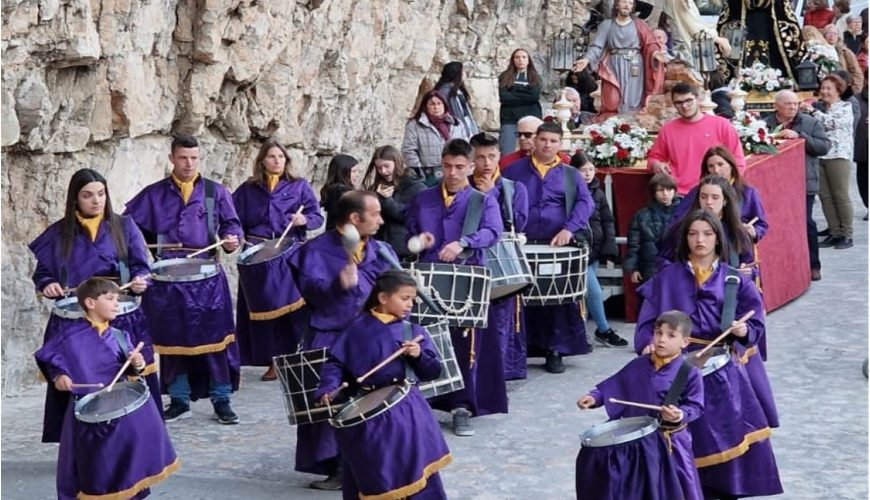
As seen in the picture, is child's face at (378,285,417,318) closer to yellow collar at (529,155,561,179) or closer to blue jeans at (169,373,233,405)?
blue jeans at (169,373,233,405)

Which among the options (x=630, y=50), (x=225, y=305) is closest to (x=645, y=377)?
(x=225, y=305)

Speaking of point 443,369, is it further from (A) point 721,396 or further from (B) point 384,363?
(A) point 721,396

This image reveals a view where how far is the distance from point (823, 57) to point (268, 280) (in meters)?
11.3

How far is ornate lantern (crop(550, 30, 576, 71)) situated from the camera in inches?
774

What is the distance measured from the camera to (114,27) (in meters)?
13.0

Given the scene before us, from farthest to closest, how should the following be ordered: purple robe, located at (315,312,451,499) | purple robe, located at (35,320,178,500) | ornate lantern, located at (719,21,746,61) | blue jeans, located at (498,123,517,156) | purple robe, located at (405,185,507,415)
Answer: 1. ornate lantern, located at (719,21,746,61)
2. blue jeans, located at (498,123,517,156)
3. purple robe, located at (405,185,507,415)
4. purple robe, located at (35,320,178,500)
5. purple robe, located at (315,312,451,499)

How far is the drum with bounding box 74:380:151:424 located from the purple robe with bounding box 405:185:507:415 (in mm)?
2745

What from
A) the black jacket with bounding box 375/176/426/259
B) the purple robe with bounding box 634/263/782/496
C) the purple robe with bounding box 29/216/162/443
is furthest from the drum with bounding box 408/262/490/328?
the black jacket with bounding box 375/176/426/259

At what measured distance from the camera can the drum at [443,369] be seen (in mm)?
9961

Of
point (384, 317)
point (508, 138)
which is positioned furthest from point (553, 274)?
point (508, 138)

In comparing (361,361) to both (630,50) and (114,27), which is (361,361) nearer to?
(114,27)

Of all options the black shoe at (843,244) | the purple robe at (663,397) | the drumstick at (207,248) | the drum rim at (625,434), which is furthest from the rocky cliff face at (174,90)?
the drum rim at (625,434)

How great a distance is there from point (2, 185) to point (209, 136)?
8.34 ft

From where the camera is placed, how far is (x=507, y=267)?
461 inches
